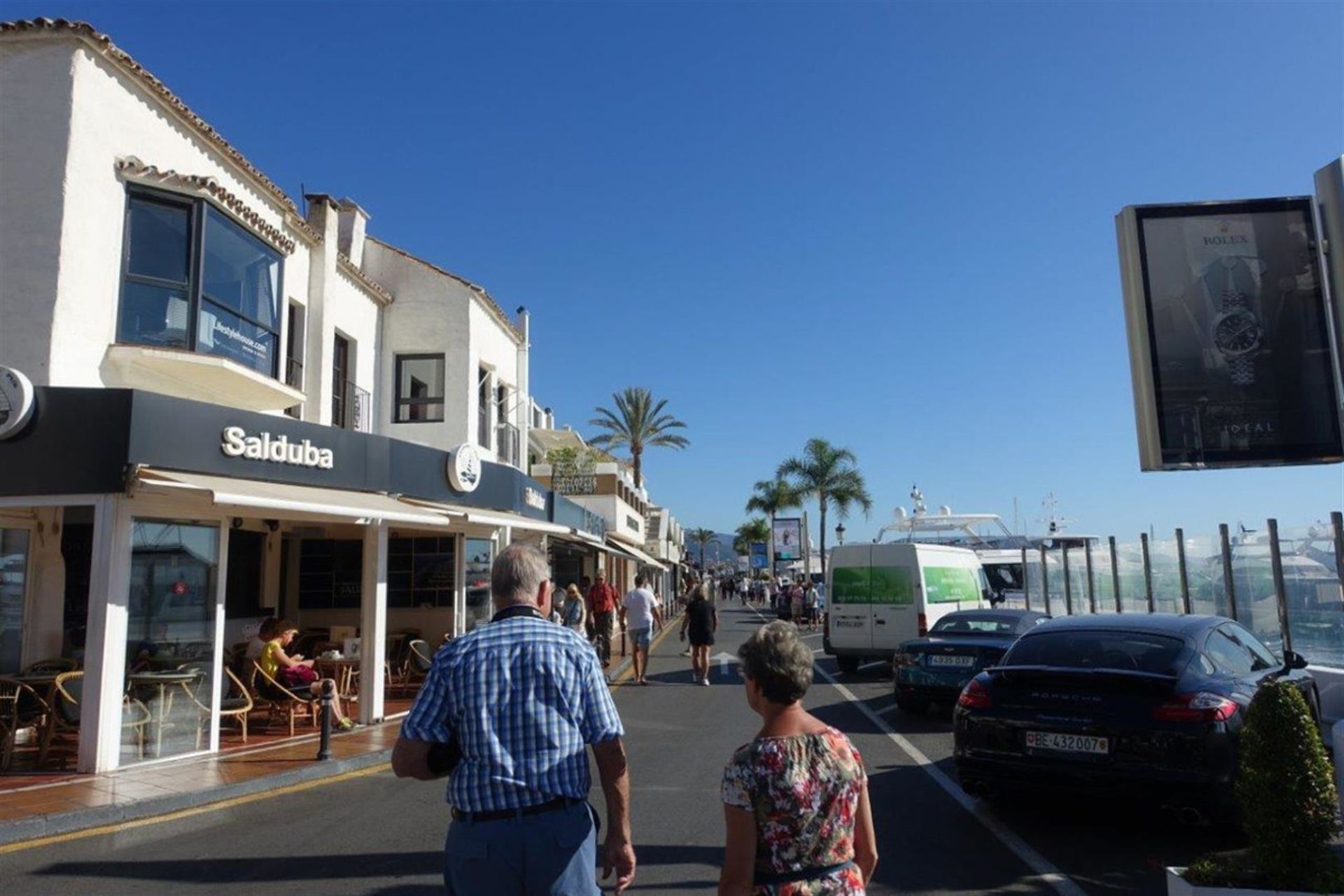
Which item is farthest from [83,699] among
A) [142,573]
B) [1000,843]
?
[1000,843]

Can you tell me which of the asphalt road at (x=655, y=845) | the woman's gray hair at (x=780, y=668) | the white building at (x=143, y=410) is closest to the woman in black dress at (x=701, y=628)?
the white building at (x=143, y=410)

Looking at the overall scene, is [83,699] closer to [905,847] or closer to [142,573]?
[142,573]

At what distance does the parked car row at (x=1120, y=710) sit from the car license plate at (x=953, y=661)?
397 cm

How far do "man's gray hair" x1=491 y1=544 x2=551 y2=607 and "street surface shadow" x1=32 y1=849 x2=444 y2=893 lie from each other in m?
3.32

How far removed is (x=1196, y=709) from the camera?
607 centimetres

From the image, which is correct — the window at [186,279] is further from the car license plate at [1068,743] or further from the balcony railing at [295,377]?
the car license plate at [1068,743]

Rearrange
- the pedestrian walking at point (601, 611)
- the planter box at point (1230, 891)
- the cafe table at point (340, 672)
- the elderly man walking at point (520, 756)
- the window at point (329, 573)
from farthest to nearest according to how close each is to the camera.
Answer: the pedestrian walking at point (601, 611), the window at point (329, 573), the cafe table at point (340, 672), the planter box at point (1230, 891), the elderly man walking at point (520, 756)

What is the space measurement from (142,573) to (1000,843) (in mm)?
8311

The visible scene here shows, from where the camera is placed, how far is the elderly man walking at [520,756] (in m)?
2.81

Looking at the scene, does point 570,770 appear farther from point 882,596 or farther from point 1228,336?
point 882,596

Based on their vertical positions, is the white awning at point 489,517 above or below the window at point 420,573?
above

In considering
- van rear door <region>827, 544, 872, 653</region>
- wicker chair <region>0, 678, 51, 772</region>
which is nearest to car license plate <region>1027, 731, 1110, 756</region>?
wicker chair <region>0, 678, 51, 772</region>

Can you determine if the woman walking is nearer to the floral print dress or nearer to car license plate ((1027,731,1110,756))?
car license plate ((1027,731,1110,756))

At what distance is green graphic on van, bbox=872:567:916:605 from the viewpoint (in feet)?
55.0
